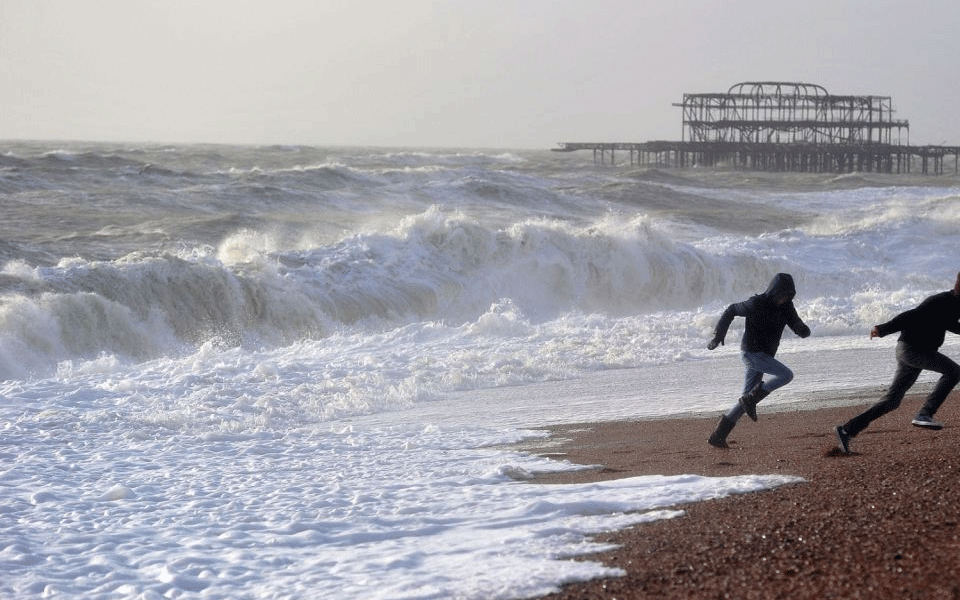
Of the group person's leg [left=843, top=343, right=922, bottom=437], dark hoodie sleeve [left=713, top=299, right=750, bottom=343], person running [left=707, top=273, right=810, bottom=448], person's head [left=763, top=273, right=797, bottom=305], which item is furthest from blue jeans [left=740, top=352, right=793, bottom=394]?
person's leg [left=843, top=343, right=922, bottom=437]

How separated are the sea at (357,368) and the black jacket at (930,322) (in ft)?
6.30

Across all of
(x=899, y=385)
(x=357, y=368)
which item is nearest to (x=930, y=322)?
(x=899, y=385)

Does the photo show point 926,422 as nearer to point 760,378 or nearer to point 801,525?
point 760,378

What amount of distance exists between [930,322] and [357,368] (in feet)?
22.9

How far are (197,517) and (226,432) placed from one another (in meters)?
Result: 3.15


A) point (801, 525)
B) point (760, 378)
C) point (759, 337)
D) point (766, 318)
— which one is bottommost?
point (801, 525)

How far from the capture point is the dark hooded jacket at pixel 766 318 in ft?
27.5

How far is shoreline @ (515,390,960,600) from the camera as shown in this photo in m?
4.79

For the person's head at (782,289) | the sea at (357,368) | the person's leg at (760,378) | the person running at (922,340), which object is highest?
the person's head at (782,289)

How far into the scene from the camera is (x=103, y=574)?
222 inches

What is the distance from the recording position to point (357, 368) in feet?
43.9

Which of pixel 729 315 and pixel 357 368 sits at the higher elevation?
pixel 729 315

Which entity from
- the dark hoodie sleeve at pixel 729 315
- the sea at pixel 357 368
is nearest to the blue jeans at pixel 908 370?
the dark hoodie sleeve at pixel 729 315

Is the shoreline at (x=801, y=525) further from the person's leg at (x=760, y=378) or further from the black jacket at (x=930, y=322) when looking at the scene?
the black jacket at (x=930, y=322)
